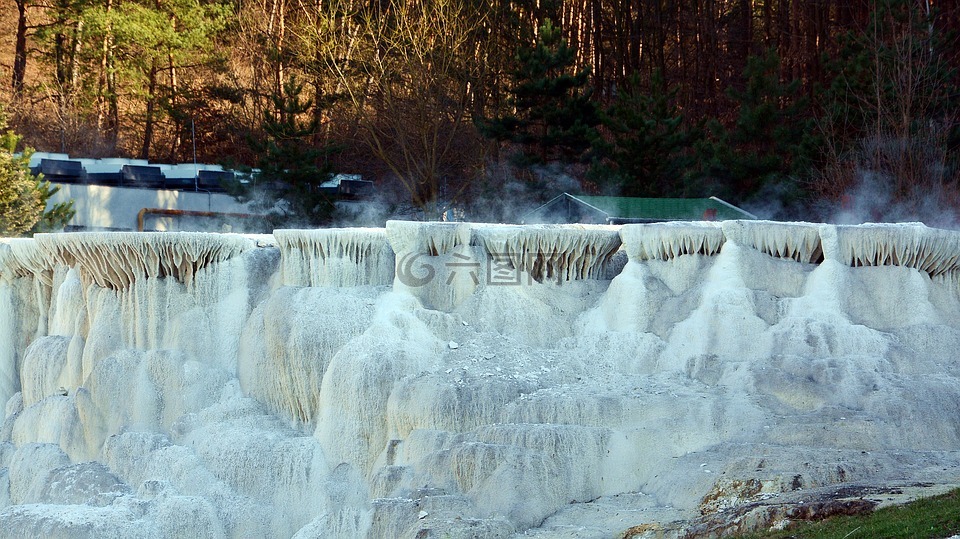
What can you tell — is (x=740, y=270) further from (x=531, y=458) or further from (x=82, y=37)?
(x=82, y=37)

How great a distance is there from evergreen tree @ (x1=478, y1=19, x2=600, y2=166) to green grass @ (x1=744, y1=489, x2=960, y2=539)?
13.8 meters

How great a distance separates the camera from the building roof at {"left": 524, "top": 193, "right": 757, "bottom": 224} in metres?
16.3

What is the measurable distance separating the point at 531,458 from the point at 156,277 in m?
5.42

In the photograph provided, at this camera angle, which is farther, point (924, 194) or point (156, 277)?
point (924, 194)

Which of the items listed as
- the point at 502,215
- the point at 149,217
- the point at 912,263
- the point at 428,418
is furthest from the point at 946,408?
the point at 149,217

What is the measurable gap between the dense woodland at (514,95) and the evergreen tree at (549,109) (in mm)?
48

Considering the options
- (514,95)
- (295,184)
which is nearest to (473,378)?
(295,184)

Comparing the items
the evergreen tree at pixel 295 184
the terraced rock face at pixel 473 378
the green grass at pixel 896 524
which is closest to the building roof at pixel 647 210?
the terraced rock face at pixel 473 378

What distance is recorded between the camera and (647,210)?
55.1 ft

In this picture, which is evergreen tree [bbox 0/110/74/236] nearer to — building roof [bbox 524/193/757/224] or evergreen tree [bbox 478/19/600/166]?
evergreen tree [bbox 478/19/600/166]

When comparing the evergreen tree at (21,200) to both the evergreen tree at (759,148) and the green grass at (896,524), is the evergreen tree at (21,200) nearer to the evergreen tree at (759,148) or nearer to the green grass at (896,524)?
the evergreen tree at (759,148)

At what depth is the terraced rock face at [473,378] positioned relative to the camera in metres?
10.1

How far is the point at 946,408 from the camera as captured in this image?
1044 cm

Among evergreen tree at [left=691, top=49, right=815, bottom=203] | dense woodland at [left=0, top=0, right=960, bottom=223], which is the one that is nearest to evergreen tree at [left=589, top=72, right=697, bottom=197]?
dense woodland at [left=0, top=0, right=960, bottom=223]
